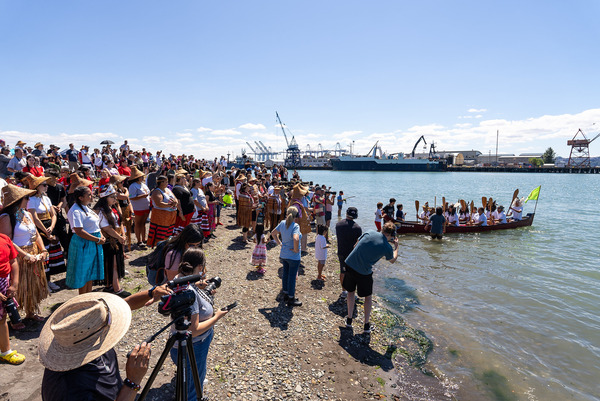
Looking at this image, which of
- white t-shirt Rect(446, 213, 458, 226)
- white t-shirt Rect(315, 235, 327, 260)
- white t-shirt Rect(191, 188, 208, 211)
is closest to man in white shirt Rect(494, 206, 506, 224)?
white t-shirt Rect(446, 213, 458, 226)

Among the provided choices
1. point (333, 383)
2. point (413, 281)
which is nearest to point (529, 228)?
point (413, 281)

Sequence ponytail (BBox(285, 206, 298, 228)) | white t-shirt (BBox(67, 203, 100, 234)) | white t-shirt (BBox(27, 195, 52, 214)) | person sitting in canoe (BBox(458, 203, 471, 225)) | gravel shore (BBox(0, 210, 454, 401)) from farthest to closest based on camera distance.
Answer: person sitting in canoe (BBox(458, 203, 471, 225))
ponytail (BBox(285, 206, 298, 228))
white t-shirt (BBox(27, 195, 52, 214))
white t-shirt (BBox(67, 203, 100, 234))
gravel shore (BBox(0, 210, 454, 401))

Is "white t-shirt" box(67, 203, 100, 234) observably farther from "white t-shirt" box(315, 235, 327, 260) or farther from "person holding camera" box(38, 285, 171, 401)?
"white t-shirt" box(315, 235, 327, 260)

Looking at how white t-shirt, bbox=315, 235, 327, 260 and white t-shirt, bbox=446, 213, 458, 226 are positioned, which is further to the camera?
white t-shirt, bbox=446, 213, 458, 226

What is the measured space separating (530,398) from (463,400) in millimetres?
1311

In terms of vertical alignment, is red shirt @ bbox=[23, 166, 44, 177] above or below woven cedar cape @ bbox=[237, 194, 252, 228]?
above

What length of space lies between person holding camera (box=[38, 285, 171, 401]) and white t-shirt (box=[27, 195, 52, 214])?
4913 millimetres

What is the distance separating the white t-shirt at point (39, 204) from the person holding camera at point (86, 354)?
4.91 meters

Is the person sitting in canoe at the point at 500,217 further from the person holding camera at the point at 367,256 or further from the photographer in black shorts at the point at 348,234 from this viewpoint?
the person holding camera at the point at 367,256

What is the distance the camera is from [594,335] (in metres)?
7.24

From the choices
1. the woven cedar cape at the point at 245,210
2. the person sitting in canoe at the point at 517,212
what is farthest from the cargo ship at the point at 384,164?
the woven cedar cape at the point at 245,210

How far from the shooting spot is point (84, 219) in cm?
486

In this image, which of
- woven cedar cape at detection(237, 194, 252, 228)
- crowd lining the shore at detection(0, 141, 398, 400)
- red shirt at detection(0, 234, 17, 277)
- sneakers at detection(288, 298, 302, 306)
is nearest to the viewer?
crowd lining the shore at detection(0, 141, 398, 400)

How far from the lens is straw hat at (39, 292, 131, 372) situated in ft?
5.69
